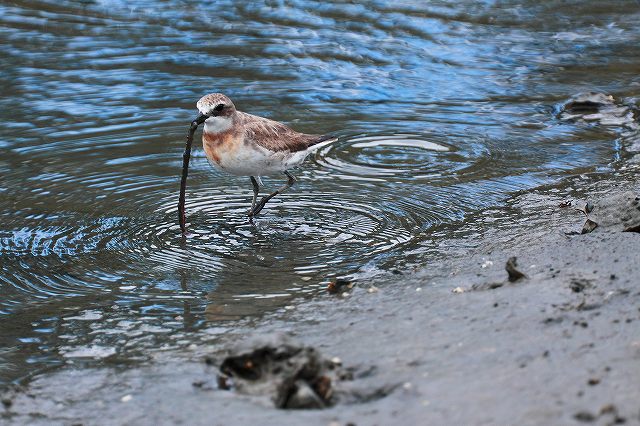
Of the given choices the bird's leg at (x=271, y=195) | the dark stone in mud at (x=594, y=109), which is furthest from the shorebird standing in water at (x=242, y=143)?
the dark stone in mud at (x=594, y=109)

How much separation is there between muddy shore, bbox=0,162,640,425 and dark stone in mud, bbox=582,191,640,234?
0.05 meters

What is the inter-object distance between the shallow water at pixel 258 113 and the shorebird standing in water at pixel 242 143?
0.45 m

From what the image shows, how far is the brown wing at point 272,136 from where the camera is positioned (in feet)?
29.5

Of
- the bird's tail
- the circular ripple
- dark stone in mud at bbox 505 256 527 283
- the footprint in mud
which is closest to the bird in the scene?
the bird's tail

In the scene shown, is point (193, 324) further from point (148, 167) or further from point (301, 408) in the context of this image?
point (148, 167)

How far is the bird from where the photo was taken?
8719 mm

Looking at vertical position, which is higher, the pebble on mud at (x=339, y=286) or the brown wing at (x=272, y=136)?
the brown wing at (x=272, y=136)

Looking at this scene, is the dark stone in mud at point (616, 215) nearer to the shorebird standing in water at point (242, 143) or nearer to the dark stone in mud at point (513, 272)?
the dark stone in mud at point (513, 272)

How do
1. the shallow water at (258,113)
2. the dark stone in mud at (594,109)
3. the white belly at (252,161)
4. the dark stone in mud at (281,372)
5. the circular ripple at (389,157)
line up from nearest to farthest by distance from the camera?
the dark stone in mud at (281,372)
the shallow water at (258,113)
the white belly at (252,161)
the circular ripple at (389,157)
the dark stone in mud at (594,109)

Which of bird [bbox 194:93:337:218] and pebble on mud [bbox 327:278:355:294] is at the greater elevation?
bird [bbox 194:93:337:218]

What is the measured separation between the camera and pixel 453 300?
6422 mm

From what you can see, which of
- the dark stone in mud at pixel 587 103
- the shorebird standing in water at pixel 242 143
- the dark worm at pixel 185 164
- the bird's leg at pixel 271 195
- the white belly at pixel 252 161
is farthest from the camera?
the dark stone in mud at pixel 587 103

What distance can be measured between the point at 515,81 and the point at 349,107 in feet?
8.72

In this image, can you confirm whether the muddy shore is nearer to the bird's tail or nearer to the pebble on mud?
the pebble on mud
